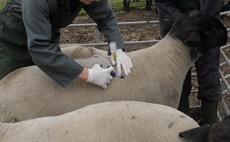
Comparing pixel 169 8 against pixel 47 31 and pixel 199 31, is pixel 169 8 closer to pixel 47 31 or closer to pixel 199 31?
pixel 199 31

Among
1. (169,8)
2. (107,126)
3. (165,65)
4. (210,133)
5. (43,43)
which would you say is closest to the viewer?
(210,133)

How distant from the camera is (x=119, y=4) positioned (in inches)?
474

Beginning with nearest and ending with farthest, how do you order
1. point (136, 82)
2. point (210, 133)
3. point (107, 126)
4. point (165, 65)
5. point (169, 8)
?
point (210, 133) < point (107, 126) < point (136, 82) < point (165, 65) < point (169, 8)

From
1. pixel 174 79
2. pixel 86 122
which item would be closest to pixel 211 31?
pixel 174 79

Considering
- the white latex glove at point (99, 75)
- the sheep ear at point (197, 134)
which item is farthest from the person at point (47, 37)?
the sheep ear at point (197, 134)

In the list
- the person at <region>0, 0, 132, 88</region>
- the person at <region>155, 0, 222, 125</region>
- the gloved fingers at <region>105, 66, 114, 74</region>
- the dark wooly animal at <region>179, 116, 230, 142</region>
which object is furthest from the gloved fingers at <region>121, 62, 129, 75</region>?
the dark wooly animal at <region>179, 116, 230, 142</region>

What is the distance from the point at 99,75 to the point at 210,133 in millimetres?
887

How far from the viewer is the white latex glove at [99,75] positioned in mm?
2490

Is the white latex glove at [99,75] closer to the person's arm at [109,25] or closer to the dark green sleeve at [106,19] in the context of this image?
the person's arm at [109,25]

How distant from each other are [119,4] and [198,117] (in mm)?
8446

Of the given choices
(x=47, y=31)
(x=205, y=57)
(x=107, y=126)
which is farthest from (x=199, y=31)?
(x=107, y=126)

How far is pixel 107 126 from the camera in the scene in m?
1.98

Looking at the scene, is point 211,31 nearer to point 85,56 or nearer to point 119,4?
point 85,56

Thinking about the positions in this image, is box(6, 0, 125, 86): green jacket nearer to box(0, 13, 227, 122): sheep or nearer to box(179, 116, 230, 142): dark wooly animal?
box(0, 13, 227, 122): sheep
